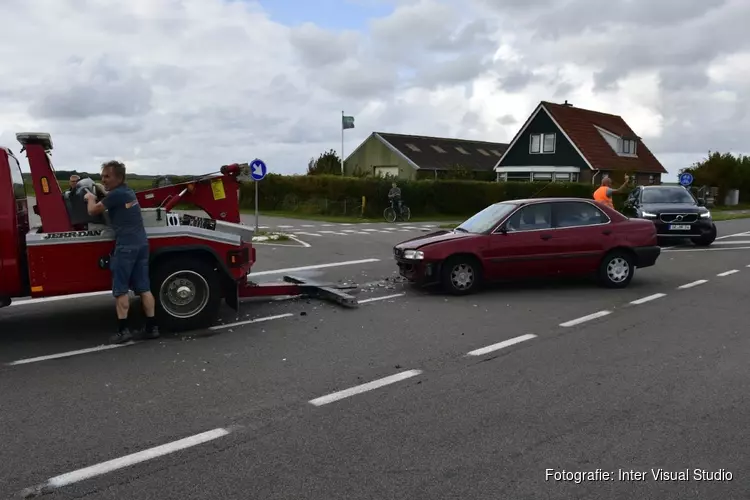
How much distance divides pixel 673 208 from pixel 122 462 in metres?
17.0

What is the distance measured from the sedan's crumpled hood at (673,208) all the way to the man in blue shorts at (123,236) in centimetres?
1473

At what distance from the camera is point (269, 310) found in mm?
8828

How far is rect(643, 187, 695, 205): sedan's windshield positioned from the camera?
61.0 feet

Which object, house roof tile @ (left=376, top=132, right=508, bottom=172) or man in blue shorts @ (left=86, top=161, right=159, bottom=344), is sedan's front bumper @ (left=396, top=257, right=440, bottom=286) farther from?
house roof tile @ (left=376, top=132, right=508, bottom=172)

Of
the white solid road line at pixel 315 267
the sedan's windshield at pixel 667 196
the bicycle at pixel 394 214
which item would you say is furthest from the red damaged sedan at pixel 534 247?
the bicycle at pixel 394 214

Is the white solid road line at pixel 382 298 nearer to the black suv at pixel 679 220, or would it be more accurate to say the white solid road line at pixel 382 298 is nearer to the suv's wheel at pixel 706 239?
the black suv at pixel 679 220

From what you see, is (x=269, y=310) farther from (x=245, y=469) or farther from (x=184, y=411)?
(x=245, y=469)

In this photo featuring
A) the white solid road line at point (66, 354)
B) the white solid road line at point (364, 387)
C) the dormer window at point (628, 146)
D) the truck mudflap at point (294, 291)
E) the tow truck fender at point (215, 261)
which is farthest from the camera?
the dormer window at point (628, 146)

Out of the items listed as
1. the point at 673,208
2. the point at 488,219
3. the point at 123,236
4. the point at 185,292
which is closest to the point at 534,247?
the point at 488,219

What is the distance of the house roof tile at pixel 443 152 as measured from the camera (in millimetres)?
52375

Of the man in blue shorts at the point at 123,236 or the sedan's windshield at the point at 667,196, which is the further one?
the sedan's windshield at the point at 667,196

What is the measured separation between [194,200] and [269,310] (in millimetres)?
1779

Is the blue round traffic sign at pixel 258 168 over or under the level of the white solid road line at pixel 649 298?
over

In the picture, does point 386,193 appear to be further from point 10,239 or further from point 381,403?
point 381,403
